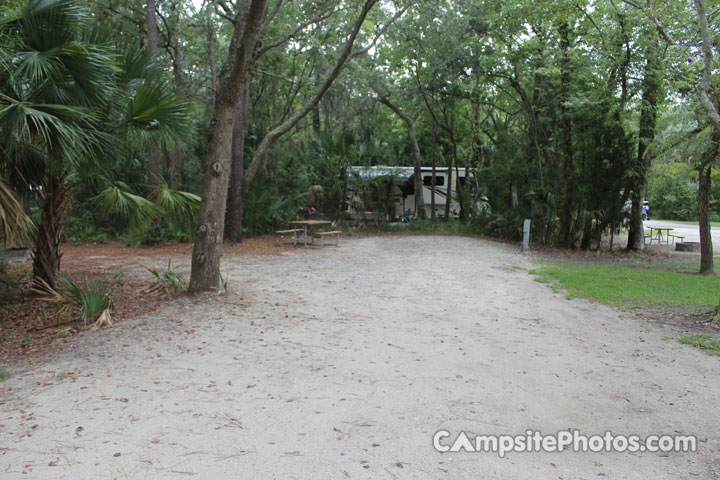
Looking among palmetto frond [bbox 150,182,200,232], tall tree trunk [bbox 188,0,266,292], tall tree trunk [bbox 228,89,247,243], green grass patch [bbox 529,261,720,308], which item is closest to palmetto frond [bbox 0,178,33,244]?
palmetto frond [bbox 150,182,200,232]

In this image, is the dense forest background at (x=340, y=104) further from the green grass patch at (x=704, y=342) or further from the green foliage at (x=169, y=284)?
the green grass patch at (x=704, y=342)

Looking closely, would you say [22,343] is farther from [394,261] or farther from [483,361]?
[394,261]

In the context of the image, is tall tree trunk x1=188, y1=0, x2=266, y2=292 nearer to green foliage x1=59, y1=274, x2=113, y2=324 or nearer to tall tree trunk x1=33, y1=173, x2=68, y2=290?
green foliage x1=59, y1=274, x2=113, y2=324

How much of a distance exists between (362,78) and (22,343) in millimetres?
13721

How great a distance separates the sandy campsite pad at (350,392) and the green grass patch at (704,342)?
20 centimetres

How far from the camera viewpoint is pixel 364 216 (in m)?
19.3

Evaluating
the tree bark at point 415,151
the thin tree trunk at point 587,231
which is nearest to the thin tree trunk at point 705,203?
the thin tree trunk at point 587,231

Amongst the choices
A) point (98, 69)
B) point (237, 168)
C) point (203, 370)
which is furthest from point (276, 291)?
point (237, 168)

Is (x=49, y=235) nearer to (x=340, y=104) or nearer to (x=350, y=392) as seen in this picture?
(x=350, y=392)

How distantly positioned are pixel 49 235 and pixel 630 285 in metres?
9.24

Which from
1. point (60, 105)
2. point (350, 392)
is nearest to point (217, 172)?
point (60, 105)

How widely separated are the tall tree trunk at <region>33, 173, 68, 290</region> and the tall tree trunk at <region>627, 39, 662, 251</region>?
37.8ft

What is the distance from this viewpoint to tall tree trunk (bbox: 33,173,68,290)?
6.42m

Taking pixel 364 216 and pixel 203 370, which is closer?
pixel 203 370
